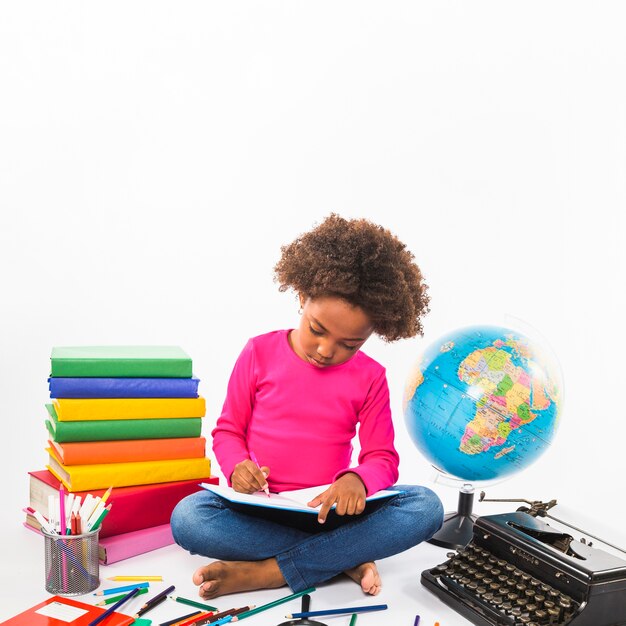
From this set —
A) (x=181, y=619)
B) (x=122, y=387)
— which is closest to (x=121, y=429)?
(x=122, y=387)

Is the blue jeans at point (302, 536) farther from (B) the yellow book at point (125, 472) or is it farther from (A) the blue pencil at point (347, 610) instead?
(B) the yellow book at point (125, 472)

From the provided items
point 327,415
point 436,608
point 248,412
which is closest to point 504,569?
point 436,608

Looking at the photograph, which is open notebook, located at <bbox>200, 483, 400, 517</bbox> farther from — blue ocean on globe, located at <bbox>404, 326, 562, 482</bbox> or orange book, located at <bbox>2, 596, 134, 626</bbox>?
orange book, located at <bbox>2, 596, 134, 626</bbox>

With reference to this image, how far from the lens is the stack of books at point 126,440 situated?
113 inches

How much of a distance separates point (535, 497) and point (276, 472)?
4.84ft

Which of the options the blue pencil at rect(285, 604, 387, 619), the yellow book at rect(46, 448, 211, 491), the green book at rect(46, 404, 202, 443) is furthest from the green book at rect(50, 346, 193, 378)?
the blue pencil at rect(285, 604, 387, 619)

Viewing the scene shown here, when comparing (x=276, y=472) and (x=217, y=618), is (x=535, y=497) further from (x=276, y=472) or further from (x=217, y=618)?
(x=217, y=618)

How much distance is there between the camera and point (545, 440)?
9.30ft

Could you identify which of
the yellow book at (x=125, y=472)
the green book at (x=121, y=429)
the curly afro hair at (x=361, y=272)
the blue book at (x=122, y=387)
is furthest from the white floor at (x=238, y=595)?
the curly afro hair at (x=361, y=272)

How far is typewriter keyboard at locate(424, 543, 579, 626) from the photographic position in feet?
7.33

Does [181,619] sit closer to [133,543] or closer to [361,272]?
[133,543]

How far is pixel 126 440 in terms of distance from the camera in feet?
9.91

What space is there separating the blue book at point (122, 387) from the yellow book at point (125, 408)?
0.06 feet

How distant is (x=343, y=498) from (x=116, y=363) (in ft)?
3.20
